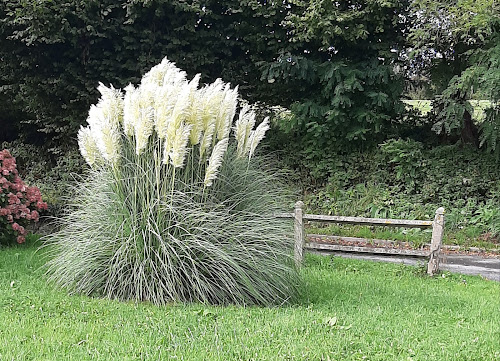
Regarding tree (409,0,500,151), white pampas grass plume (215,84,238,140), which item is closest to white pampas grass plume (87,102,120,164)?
white pampas grass plume (215,84,238,140)

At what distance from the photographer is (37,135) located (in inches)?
472

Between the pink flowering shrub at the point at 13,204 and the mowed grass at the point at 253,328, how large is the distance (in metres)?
1.70

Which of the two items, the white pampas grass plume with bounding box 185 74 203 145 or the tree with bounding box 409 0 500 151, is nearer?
the white pampas grass plume with bounding box 185 74 203 145

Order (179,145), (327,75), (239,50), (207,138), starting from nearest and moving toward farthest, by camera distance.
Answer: (179,145), (207,138), (327,75), (239,50)

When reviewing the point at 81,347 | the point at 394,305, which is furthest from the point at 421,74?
the point at 81,347

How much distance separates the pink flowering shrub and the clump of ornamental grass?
221cm

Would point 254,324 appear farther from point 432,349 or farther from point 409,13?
point 409,13

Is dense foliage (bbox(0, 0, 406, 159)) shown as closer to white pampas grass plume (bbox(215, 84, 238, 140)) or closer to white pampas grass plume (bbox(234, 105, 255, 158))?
white pampas grass plume (bbox(234, 105, 255, 158))

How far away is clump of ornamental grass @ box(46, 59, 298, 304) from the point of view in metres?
3.80

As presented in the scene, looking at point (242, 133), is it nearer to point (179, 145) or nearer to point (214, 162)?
point (214, 162)

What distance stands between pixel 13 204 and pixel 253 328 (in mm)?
4380

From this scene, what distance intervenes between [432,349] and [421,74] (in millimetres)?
7934

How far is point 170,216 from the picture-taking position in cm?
393

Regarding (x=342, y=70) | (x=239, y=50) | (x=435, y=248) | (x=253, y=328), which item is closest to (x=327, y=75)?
(x=342, y=70)
